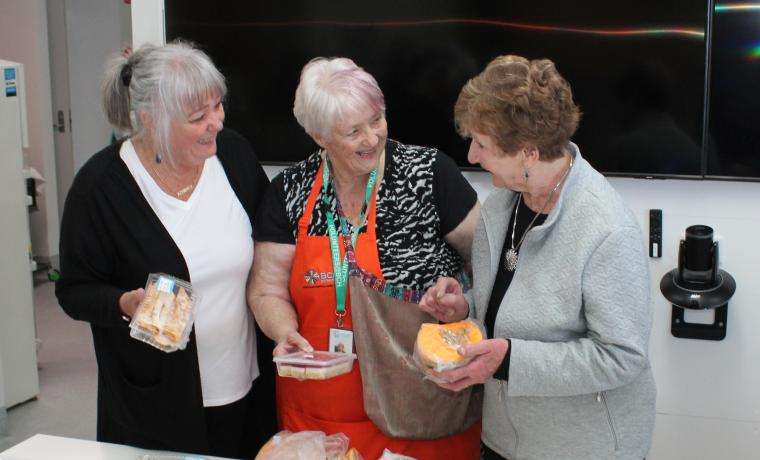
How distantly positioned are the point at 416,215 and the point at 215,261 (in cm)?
52

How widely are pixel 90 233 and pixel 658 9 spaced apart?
180 centimetres

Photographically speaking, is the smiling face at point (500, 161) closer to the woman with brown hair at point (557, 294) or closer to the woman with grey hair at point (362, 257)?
the woman with brown hair at point (557, 294)

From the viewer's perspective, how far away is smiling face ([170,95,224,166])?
7.32ft

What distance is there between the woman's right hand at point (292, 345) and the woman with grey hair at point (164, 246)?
230mm

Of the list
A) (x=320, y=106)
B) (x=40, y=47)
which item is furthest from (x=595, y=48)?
(x=40, y=47)

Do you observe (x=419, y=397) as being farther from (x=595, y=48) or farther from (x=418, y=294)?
(x=595, y=48)

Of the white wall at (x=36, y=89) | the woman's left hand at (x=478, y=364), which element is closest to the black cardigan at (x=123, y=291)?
the woman's left hand at (x=478, y=364)

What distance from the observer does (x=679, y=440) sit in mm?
3076

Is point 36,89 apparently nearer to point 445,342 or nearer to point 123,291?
point 123,291

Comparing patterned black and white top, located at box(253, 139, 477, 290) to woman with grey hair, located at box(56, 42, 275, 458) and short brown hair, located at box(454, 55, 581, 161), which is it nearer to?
woman with grey hair, located at box(56, 42, 275, 458)

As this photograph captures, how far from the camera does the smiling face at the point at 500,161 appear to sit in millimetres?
1901

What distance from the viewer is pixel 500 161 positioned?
191 cm

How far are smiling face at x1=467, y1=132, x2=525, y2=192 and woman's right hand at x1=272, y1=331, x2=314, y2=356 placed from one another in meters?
0.62

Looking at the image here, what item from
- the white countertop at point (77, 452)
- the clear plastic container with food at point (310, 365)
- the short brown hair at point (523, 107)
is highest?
the short brown hair at point (523, 107)
